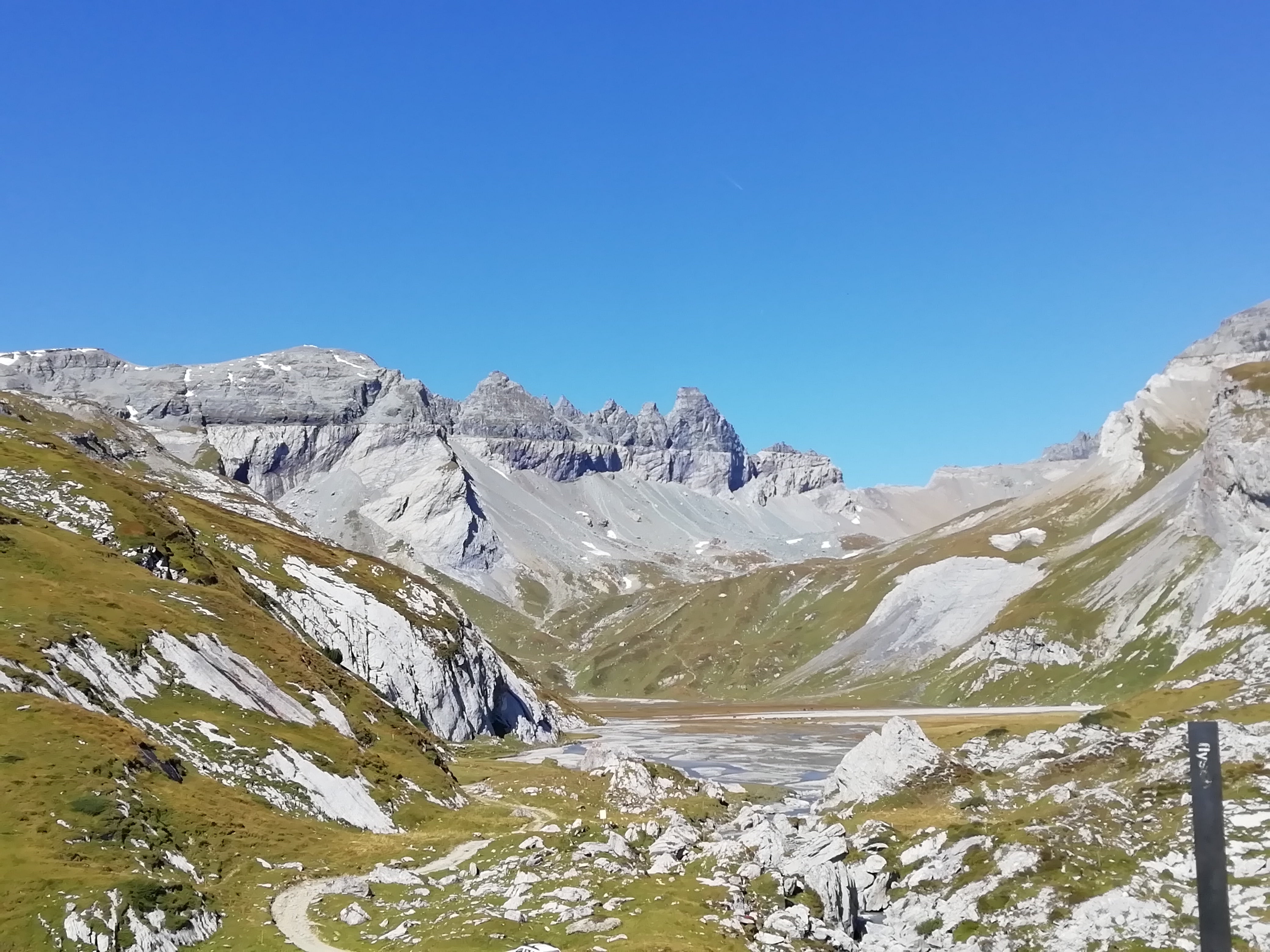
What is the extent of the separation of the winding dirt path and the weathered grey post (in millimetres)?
28538

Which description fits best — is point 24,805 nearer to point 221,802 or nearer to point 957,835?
point 221,802

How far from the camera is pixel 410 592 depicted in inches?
5310

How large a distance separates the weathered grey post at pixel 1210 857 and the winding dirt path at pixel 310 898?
28.5 metres

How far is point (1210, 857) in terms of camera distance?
38.0 feet

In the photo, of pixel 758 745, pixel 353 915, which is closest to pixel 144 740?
pixel 353 915

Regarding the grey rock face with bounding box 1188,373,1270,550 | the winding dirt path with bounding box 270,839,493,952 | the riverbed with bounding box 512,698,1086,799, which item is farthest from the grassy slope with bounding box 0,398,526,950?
the grey rock face with bounding box 1188,373,1270,550

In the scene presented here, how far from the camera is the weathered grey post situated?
Result: 11492 mm

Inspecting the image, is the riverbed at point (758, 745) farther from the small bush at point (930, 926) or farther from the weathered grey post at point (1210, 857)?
the weathered grey post at point (1210, 857)

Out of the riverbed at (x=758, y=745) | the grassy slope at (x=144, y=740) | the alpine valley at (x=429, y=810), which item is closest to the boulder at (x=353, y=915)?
the alpine valley at (x=429, y=810)

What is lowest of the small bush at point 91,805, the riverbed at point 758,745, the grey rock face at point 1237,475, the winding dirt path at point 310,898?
the riverbed at point 758,745

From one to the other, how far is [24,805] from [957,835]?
4084 centimetres

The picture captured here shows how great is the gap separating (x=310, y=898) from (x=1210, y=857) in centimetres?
3620

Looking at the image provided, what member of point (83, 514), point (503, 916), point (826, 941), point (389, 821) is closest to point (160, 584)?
point (83, 514)

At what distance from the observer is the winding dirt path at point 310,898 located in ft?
107
